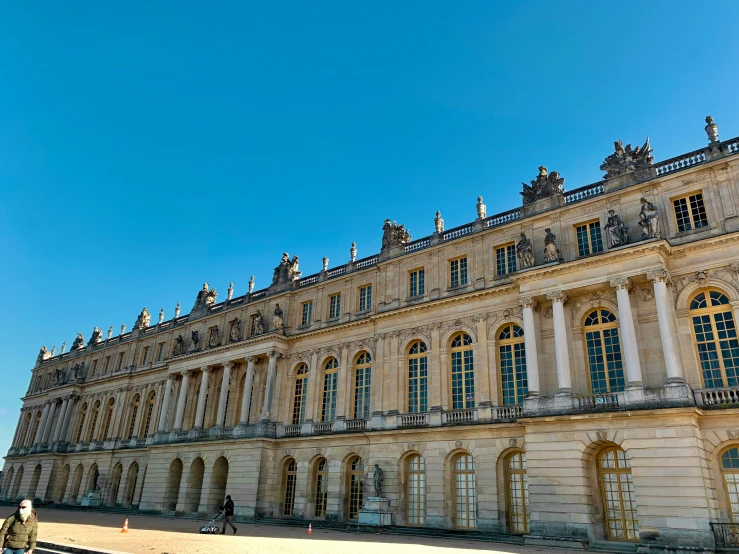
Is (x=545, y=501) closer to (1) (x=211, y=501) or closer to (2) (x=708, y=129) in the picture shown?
(2) (x=708, y=129)

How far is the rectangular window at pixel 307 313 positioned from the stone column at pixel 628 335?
65.5 feet

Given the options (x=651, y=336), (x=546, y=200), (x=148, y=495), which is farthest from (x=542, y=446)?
(x=148, y=495)

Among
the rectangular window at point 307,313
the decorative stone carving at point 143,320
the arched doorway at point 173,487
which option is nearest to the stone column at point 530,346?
the rectangular window at point 307,313

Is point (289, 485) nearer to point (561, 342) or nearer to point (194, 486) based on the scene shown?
point (194, 486)

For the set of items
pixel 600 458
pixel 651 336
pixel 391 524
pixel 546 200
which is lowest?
pixel 391 524

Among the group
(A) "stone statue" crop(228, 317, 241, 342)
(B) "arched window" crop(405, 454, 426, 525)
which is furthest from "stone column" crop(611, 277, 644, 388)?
(A) "stone statue" crop(228, 317, 241, 342)

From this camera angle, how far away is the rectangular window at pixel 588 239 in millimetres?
25062

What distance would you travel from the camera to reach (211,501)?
35.2 m

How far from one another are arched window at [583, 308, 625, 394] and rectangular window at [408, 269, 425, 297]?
9.64 metres

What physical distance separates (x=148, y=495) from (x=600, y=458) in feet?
105

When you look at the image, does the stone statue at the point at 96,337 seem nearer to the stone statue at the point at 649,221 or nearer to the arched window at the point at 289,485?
the arched window at the point at 289,485

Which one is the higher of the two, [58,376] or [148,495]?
[58,376]

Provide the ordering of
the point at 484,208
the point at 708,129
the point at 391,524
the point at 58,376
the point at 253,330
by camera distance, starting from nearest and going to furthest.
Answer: the point at 708,129, the point at 391,524, the point at 484,208, the point at 253,330, the point at 58,376

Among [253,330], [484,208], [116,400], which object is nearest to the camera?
[484,208]
